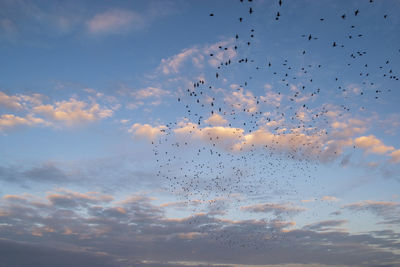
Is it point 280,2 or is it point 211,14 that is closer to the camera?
point 280,2

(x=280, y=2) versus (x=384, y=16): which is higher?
(x=384, y=16)

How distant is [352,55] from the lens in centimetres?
3328

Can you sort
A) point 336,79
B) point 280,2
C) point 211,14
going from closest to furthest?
point 280,2 → point 211,14 → point 336,79

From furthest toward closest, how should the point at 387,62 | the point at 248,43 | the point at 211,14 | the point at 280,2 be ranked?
the point at 387,62 < the point at 248,43 < the point at 211,14 < the point at 280,2

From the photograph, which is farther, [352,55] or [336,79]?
[336,79]

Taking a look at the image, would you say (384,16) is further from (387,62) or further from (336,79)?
(336,79)

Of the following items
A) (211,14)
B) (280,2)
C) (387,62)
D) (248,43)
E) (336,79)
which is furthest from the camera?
(336,79)

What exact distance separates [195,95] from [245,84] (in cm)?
684

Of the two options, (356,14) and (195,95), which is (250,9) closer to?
(356,14)

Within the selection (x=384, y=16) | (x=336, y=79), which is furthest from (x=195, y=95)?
(x=384, y=16)

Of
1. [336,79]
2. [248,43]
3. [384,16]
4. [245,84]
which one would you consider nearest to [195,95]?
[245,84]

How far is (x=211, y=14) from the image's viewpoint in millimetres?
28172

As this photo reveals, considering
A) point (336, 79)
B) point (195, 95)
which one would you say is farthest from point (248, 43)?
point (336, 79)

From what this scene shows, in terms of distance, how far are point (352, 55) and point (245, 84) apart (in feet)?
41.7
